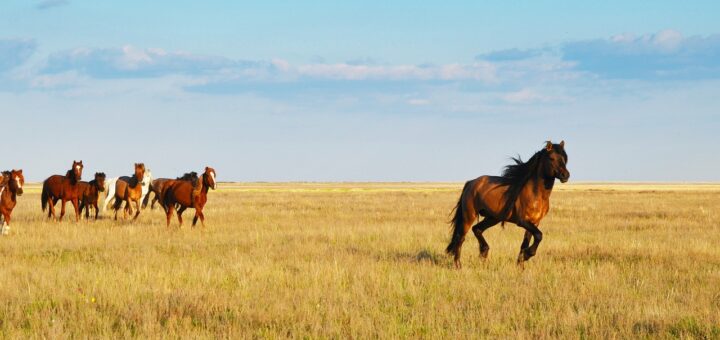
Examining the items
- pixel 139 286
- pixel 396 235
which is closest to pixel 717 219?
pixel 396 235

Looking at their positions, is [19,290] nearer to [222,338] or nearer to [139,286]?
[139,286]

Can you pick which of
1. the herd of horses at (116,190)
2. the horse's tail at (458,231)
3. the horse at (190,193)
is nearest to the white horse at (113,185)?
the herd of horses at (116,190)

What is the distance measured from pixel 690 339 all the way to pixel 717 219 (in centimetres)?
1841

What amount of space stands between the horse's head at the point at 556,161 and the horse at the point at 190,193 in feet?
35.2

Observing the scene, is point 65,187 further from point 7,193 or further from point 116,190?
point 7,193

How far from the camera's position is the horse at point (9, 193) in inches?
660

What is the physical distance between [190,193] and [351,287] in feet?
36.5

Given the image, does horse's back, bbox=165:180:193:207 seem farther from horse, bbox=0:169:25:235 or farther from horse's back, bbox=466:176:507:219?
horse's back, bbox=466:176:507:219

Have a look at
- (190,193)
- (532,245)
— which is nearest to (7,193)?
(190,193)

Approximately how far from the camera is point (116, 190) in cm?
2403

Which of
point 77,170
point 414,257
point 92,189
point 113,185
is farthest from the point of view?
point 113,185

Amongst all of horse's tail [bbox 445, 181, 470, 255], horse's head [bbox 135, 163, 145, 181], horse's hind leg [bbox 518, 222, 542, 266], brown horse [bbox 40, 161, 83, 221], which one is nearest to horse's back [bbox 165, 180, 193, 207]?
horse's head [bbox 135, 163, 145, 181]

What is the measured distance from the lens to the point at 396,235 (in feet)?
55.2

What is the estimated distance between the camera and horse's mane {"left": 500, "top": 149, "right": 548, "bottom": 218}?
11398 mm
